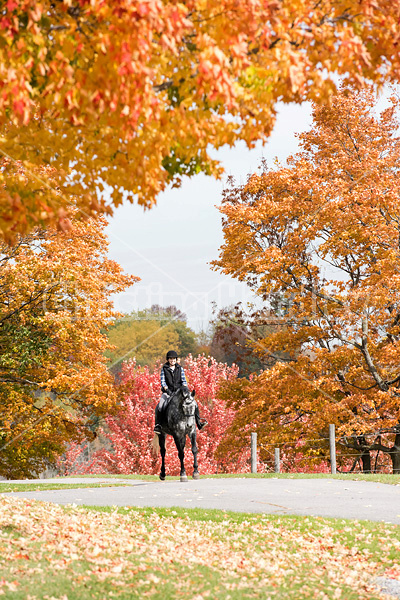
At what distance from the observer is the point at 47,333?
1862cm

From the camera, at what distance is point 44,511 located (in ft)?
26.0

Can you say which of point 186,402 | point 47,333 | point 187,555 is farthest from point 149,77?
point 47,333

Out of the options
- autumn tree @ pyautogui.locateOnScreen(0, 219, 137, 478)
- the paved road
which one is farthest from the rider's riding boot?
autumn tree @ pyautogui.locateOnScreen(0, 219, 137, 478)

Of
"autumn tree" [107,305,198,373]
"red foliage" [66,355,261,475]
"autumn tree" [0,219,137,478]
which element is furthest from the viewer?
"autumn tree" [107,305,198,373]

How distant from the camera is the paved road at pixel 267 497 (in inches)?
354

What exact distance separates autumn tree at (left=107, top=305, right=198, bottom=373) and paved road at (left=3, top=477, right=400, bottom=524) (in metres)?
40.1

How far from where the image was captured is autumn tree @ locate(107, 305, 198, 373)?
55438mm

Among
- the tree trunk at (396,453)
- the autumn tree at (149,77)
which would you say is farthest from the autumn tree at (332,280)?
the autumn tree at (149,77)

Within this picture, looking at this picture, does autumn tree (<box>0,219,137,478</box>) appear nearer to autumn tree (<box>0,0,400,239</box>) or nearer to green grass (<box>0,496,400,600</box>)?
green grass (<box>0,496,400,600</box>)

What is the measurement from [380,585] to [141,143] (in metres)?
4.40

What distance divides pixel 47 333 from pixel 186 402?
7.05 m

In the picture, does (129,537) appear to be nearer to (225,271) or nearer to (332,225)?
(332,225)

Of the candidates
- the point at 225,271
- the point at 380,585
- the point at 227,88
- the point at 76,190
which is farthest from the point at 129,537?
the point at 225,271

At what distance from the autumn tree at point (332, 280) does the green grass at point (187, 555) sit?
10670mm
